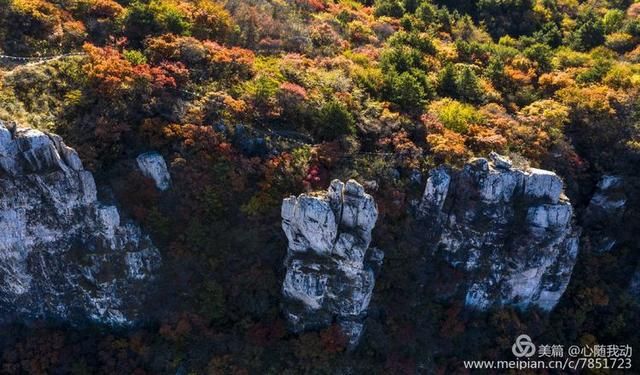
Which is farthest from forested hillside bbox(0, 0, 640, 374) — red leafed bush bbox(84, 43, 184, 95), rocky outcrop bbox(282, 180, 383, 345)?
rocky outcrop bbox(282, 180, 383, 345)

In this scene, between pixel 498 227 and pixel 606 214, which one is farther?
pixel 606 214

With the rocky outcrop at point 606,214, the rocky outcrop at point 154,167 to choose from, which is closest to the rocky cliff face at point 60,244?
the rocky outcrop at point 154,167

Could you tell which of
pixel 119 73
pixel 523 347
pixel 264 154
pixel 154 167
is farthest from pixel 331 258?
pixel 119 73

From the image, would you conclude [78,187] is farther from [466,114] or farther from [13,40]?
[466,114]

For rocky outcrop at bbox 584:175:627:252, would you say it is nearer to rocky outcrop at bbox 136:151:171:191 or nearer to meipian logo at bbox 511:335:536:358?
meipian logo at bbox 511:335:536:358

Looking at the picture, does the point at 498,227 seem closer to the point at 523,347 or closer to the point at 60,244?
the point at 523,347

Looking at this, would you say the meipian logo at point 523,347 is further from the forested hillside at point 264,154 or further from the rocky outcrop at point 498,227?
the rocky outcrop at point 498,227
